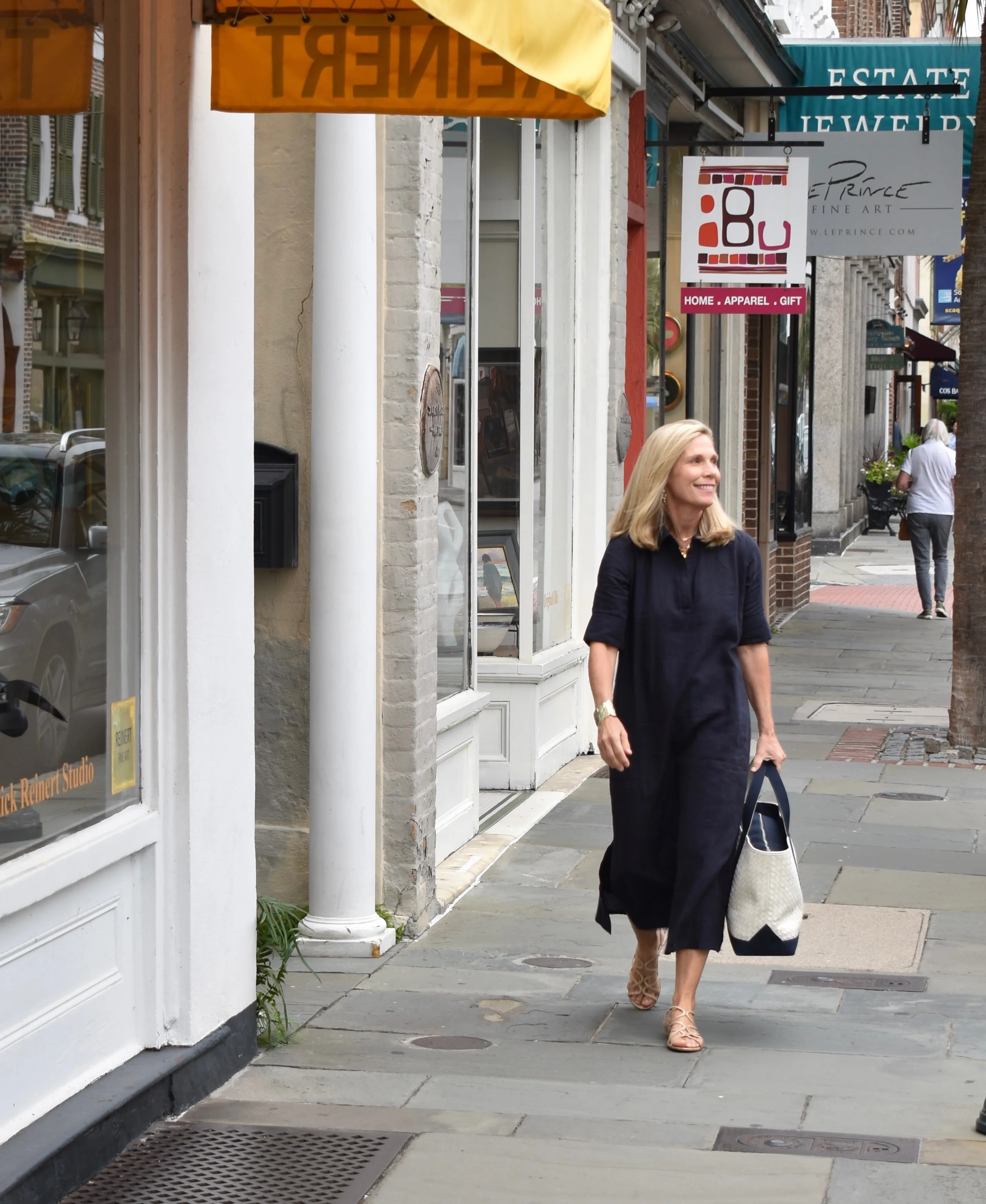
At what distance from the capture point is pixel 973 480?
410 inches

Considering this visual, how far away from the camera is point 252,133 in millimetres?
5102

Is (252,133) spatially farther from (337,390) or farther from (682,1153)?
(682,1153)

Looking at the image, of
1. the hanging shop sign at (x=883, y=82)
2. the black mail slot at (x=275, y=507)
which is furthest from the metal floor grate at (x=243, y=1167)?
the hanging shop sign at (x=883, y=82)

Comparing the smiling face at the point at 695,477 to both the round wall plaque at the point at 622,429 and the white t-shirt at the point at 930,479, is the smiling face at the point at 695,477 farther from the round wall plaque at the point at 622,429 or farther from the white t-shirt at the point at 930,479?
the white t-shirt at the point at 930,479

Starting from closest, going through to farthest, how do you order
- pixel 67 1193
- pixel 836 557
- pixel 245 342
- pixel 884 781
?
1. pixel 67 1193
2. pixel 245 342
3. pixel 884 781
4. pixel 836 557

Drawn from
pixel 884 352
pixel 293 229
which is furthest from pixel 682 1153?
pixel 884 352

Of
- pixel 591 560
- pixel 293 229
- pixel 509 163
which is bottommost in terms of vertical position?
pixel 591 560

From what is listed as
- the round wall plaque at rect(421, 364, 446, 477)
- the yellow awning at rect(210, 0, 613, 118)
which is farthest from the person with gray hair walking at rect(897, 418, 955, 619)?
the yellow awning at rect(210, 0, 613, 118)

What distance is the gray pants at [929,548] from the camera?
17.6 m

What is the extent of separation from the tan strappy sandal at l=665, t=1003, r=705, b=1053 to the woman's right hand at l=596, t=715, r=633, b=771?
763 mm

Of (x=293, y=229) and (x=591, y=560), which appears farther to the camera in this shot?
(x=591, y=560)

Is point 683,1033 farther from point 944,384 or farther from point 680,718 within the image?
point 944,384

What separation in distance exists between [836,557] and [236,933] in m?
23.7

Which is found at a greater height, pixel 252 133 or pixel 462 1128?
pixel 252 133
